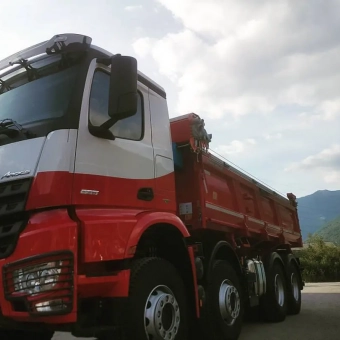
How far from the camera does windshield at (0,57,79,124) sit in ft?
10.2

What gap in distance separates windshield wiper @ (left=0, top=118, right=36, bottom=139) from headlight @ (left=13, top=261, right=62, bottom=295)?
0.99 meters

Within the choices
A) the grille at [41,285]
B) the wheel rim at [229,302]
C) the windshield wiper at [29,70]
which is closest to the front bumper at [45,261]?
the grille at [41,285]

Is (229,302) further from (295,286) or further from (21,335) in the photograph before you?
(295,286)

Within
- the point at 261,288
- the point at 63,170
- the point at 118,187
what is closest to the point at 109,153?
the point at 118,187

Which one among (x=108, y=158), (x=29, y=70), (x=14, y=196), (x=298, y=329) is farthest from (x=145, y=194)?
(x=298, y=329)

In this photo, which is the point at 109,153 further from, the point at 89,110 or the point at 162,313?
the point at 162,313

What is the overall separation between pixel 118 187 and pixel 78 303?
0.93m

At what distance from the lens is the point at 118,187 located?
3195 millimetres

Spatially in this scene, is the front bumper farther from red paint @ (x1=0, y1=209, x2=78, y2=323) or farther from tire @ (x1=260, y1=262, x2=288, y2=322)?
tire @ (x1=260, y1=262, x2=288, y2=322)

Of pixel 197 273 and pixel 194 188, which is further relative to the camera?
pixel 194 188

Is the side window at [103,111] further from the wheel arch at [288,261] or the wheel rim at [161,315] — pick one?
the wheel arch at [288,261]

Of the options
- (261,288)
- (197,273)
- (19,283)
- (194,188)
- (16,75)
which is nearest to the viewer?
(19,283)

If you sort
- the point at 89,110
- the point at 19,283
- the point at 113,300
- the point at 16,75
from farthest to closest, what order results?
1. the point at 16,75
2. the point at 89,110
3. the point at 113,300
4. the point at 19,283

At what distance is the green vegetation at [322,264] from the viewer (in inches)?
904
